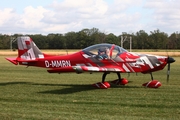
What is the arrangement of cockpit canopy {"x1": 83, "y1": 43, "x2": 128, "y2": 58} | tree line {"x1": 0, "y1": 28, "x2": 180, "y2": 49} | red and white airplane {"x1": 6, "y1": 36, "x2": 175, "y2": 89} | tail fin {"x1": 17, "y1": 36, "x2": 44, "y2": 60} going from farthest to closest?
tree line {"x1": 0, "y1": 28, "x2": 180, "y2": 49} → tail fin {"x1": 17, "y1": 36, "x2": 44, "y2": 60} → cockpit canopy {"x1": 83, "y1": 43, "x2": 128, "y2": 58} → red and white airplane {"x1": 6, "y1": 36, "x2": 175, "y2": 89}

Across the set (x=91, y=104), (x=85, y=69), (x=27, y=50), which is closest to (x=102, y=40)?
(x=27, y=50)

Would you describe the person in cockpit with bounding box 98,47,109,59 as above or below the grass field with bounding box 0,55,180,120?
above

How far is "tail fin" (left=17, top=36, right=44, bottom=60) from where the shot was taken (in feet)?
44.1

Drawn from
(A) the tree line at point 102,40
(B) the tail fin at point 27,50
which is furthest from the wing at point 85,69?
(A) the tree line at point 102,40

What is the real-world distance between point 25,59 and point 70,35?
8558 centimetres

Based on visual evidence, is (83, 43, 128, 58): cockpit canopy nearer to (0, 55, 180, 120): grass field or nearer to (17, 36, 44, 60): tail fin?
(0, 55, 180, 120): grass field

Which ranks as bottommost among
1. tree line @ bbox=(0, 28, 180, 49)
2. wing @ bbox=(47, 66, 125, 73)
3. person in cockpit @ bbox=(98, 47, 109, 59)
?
wing @ bbox=(47, 66, 125, 73)

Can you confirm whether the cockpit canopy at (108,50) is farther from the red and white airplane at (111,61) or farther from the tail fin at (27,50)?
the tail fin at (27,50)

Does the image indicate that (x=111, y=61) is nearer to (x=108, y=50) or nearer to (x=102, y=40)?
(x=108, y=50)

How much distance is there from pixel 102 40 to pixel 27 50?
77306 millimetres

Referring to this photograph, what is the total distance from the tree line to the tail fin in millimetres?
74480

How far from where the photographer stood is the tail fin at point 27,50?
1343cm

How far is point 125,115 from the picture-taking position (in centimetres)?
698

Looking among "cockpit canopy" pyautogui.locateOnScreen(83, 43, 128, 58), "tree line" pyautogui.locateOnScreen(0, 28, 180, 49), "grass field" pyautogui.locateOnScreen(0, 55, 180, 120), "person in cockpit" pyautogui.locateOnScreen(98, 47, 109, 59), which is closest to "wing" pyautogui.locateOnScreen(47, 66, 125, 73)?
"person in cockpit" pyautogui.locateOnScreen(98, 47, 109, 59)
